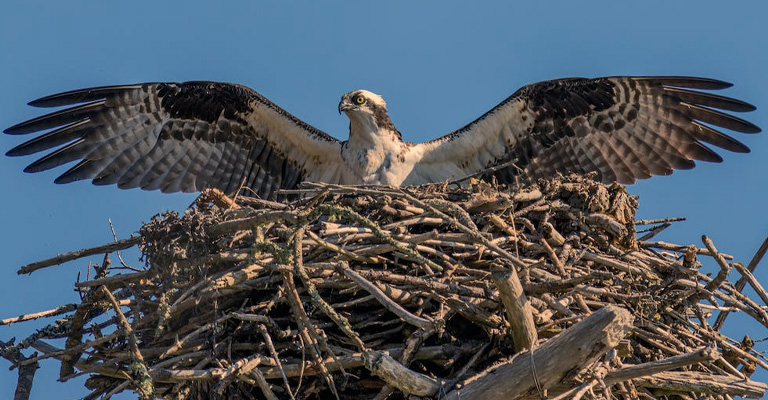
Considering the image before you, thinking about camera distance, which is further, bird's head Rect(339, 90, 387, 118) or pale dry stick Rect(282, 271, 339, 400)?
bird's head Rect(339, 90, 387, 118)

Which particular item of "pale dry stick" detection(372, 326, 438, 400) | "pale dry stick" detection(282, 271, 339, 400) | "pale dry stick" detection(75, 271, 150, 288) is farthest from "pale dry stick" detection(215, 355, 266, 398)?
"pale dry stick" detection(75, 271, 150, 288)

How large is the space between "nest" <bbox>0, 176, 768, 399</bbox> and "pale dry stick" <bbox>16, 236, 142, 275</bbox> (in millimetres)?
10

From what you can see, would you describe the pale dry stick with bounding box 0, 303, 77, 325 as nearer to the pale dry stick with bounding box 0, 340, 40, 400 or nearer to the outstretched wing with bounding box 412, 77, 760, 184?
the pale dry stick with bounding box 0, 340, 40, 400

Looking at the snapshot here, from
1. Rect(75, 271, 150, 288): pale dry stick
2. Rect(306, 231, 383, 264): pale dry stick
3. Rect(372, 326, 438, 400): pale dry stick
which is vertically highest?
Rect(75, 271, 150, 288): pale dry stick

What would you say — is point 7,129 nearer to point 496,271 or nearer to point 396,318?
point 396,318

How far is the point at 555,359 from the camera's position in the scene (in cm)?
504

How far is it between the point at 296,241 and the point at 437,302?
1131mm

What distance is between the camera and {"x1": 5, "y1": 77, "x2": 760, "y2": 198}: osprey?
891cm

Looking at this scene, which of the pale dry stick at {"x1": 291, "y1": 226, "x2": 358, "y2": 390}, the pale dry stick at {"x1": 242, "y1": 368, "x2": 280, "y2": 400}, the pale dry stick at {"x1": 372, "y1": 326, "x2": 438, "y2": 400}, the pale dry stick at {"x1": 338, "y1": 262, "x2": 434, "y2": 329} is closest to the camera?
the pale dry stick at {"x1": 338, "y1": 262, "x2": 434, "y2": 329}

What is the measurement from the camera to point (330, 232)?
6.21 m

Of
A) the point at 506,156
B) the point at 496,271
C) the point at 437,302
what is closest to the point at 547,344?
the point at 496,271

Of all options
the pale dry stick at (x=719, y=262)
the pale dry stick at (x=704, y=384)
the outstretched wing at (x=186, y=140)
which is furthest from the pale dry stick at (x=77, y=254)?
the pale dry stick at (x=719, y=262)

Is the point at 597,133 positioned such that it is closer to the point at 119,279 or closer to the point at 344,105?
the point at 344,105

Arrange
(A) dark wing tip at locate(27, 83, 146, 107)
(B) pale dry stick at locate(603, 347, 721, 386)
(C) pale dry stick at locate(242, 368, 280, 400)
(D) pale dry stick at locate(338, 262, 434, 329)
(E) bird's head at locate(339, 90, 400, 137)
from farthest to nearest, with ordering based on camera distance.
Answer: (E) bird's head at locate(339, 90, 400, 137)
(A) dark wing tip at locate(27, 83, 146, 107)
(C) pale dry stick at locate(242, 368, 280, 400)
(D) pale dry stick at locate(338, 262, 434, 329)
(B) pale dry stick at locate(603, 347, 721, 386)
